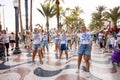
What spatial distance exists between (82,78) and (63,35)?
172 inches

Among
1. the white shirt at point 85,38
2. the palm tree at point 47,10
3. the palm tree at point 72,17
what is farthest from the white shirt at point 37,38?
the palm tree at point 72,17

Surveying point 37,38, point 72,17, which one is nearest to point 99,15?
point 72,17

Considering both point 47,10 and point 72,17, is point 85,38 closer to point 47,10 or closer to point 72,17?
point 47,10

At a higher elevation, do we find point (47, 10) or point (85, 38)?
point (47, 10)

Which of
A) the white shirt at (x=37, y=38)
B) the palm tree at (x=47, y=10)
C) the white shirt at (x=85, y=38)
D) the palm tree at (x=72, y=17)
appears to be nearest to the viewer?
the white shirt at (x=85, y=38)

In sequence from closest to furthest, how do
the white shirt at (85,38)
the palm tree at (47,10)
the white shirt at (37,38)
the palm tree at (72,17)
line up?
the white shirt at (85,38), the white shirt at (37,38), the palm tree at (47,10), the palm tree at (72,17)

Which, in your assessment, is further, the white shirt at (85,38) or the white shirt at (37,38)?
the white shirt at (37,38)

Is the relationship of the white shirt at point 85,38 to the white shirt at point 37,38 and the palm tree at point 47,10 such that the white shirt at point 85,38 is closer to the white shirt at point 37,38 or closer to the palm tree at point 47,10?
the white shirt at point 37,38

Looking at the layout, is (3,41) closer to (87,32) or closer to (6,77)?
(6,77)

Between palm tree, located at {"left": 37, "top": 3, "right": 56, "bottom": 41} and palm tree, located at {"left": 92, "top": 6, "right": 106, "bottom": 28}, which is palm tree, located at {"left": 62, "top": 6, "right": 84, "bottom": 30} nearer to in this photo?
palm tree, located at {"left": 92, "top": 6, "right": 106, "bottom": 28}

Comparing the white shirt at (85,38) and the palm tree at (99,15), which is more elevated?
the palm tree at (99,15)

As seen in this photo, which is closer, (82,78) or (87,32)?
(82,78)

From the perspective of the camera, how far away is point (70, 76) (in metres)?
7.62

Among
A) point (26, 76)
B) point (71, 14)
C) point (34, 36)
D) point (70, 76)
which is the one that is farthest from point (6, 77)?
point (71, 14)
